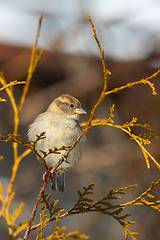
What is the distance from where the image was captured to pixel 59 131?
116 inches

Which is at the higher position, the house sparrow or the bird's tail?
the house sparrow

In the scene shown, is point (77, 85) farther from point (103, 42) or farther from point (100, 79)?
point (103, 42)

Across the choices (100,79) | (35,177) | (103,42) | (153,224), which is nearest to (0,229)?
(35,177)

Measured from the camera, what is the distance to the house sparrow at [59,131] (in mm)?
2902

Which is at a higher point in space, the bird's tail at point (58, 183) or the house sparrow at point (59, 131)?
the house sparrow at point (59, 131)

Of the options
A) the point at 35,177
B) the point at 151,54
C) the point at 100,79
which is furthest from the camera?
the point at 35,177

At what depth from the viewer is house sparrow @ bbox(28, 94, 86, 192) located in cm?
290

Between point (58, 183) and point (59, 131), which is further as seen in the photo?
point (58, 183)

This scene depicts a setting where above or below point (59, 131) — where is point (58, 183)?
below

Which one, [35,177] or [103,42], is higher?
[103,42]

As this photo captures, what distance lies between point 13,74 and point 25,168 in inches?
72.4

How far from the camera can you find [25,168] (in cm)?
654

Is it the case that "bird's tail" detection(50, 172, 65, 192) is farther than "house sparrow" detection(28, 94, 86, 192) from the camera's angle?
Yes

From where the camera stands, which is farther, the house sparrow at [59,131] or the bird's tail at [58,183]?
the bird's tail at [58,183]
